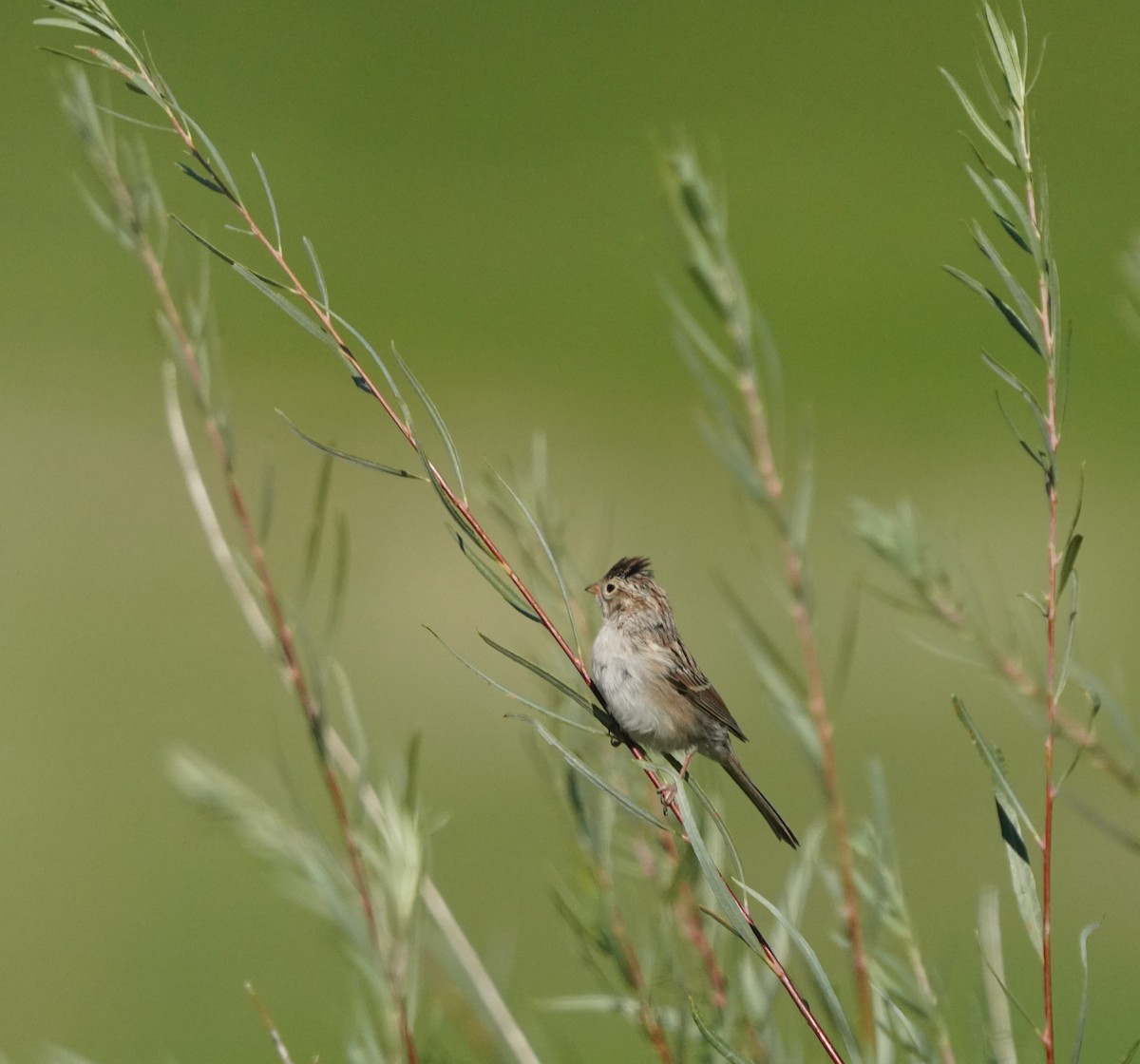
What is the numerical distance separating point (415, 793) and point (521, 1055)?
16cm

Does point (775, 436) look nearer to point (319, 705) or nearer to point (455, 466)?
point (455, 466)

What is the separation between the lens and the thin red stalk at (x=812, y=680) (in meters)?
0.61

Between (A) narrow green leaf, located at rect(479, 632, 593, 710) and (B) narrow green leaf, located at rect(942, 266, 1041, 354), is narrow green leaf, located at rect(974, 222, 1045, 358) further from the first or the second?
(A) narrow green leaf, located at rect(479, 632, 593, 710)

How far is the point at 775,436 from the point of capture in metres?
0.71

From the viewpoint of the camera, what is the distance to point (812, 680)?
639 mm

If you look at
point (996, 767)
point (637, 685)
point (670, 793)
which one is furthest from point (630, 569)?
point (996, 767)

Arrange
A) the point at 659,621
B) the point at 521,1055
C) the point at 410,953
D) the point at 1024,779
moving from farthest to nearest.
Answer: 1. the point at 1024,779
2. the point at 659,621
3. the point at 521,1055
4. the point at 410,953

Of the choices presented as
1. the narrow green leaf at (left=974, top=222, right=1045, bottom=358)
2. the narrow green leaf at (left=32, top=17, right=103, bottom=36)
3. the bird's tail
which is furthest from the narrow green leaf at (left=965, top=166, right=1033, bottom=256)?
the bird's tail

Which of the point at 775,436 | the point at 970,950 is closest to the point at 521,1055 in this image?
A: the point at 775,436

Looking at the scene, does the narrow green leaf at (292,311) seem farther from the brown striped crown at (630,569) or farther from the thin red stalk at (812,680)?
the brown striped crown at (630,569)

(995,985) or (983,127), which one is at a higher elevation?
(983,127)

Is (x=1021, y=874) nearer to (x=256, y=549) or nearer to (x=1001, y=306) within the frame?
(x=1001, y=306)

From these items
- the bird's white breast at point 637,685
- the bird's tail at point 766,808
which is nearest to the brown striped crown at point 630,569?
the bird's white breast at point 637,685

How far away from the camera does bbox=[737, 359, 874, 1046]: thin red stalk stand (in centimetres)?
61
